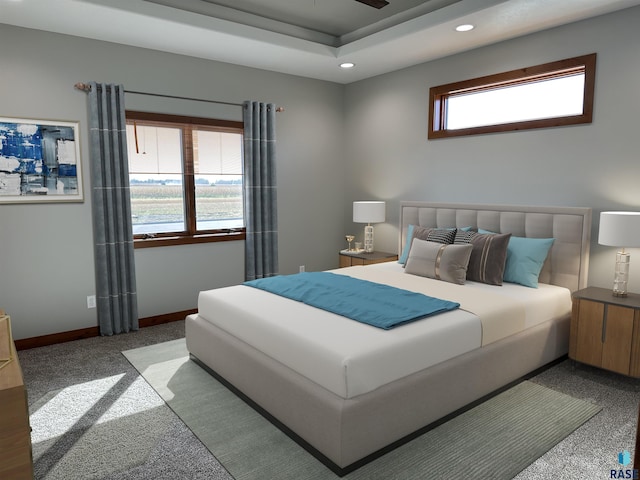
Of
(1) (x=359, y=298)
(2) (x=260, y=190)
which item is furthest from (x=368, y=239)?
(1) (x=359, y=298)

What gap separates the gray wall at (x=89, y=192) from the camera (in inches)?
147

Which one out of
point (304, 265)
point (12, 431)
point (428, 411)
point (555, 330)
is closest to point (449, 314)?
point (428, 411)

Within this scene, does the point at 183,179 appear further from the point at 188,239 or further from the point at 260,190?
the point at 260,190

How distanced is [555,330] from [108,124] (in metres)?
4.10

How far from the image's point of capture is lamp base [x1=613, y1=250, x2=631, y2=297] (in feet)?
10.4

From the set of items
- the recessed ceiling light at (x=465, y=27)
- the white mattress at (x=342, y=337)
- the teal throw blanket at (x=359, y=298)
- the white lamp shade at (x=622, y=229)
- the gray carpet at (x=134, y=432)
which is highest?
the recessed ceiling light at (x=465, y=27)

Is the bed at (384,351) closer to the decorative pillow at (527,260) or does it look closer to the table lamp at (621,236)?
the decorative pillow at (527,260)

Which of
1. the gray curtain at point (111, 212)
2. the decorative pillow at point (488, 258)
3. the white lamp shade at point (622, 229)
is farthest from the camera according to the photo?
the gray curtain at point (111, 212)

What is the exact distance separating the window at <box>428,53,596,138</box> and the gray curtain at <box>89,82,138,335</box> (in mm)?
3103

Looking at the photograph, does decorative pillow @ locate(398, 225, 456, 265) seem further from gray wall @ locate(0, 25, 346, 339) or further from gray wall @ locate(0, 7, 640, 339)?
gray wall @ locate(0, 25, 346, 339)

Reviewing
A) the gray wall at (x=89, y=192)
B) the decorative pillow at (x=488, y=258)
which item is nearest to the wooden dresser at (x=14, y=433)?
the gray wall at (x=89, y=192)

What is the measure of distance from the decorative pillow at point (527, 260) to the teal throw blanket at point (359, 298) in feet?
3.21

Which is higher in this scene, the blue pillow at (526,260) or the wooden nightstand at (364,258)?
the blue pillow at (526,260)

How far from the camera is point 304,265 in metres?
5.60
